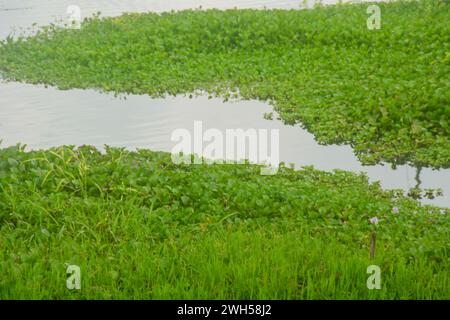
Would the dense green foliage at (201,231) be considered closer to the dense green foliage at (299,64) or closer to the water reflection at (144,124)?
the water reflection at (144,124)

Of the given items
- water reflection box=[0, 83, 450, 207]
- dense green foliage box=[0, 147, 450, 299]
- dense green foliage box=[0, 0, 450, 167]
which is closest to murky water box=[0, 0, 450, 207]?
water reflection box=[0, 83, 450, 207]

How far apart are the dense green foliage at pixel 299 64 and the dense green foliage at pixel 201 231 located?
78.0 inches

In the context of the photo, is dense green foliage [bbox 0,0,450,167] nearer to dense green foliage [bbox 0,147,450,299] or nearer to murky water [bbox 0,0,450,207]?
murky water [bbox 0,0,450,207]

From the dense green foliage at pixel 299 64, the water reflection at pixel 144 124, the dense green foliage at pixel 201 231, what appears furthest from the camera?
the dense green foliage at pixel 299 64

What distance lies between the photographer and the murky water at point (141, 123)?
10.8m

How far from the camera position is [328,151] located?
453 inches

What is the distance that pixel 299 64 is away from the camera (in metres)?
15.8

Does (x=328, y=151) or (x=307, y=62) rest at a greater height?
(x=307, y=62)

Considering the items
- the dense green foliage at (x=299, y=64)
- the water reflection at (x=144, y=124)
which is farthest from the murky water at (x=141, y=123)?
the dense green foliage at (x=299, y=64)

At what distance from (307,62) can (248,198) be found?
26.0 feet

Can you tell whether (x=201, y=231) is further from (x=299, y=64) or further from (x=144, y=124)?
(x=299, y=64)

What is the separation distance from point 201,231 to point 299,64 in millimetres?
8620

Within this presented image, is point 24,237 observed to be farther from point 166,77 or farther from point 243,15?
point 243,15
